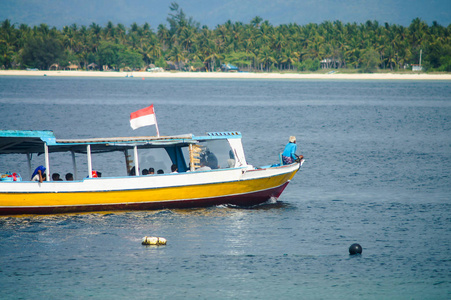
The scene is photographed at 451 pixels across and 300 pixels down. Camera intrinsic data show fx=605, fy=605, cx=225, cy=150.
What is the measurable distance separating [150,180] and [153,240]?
3708 mm

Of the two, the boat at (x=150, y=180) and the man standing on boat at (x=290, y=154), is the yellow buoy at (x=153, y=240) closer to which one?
the boat at (x=150, y=180)

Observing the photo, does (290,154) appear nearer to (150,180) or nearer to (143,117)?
(150,180)

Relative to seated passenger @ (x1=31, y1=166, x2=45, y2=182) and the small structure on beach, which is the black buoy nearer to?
seated passenger @ (x1=31, y1=166, x2=45, y2=182)

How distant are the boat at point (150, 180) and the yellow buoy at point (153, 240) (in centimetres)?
351

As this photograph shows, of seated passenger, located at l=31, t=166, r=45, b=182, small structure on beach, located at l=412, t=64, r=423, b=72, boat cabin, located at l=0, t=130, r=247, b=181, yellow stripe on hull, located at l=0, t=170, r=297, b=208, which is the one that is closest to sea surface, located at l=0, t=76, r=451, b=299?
yellow stripe on hull, located at l=0, t=170, r=297, b=208

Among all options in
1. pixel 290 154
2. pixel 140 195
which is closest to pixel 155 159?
pixel 140 195

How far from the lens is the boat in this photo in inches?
867

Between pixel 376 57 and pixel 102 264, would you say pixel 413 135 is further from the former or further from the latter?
pixel 376 57

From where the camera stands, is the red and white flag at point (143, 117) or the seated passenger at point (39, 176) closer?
the seated passenger at point (39, 176)

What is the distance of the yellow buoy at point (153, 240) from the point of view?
19516 mm

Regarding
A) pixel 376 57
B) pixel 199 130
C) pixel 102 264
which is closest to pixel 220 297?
pixel 102 264

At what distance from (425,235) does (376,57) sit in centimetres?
17045

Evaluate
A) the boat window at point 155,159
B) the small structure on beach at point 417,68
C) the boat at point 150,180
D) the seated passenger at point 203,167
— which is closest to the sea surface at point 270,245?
the boat at point 150,180

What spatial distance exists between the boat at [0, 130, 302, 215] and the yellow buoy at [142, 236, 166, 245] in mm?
3507
